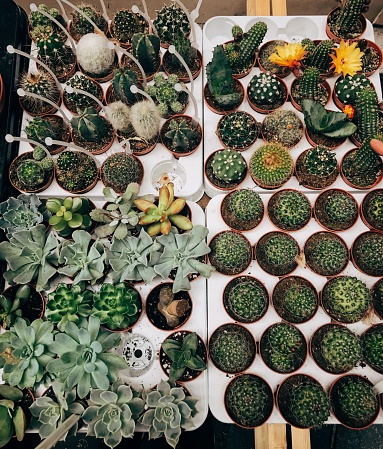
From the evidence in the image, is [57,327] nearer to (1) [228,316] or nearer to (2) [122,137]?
(1) [228,316]

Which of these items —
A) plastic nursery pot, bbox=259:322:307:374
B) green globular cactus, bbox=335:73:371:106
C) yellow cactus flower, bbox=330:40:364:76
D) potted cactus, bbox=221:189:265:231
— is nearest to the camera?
plastic nursery pot, bbox=259:322:307:374

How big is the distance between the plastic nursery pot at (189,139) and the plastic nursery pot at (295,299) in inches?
35.3

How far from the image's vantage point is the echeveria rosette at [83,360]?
1.72 m

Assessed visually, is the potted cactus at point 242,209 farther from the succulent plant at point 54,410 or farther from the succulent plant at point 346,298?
the succulent plant at point 54,410

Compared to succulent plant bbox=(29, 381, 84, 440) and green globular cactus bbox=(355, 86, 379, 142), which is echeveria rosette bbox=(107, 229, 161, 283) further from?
green globular cactus bbox=(355, 86, 379, 142)

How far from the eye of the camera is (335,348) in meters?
1.93

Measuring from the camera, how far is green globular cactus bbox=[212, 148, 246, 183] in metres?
2.12

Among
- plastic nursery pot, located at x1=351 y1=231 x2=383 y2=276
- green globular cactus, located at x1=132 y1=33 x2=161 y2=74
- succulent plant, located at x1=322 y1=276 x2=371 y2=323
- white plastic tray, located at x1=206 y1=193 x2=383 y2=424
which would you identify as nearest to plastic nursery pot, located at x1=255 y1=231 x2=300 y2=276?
white plastic tray, located at x1=206 y1=193 x2=383 y2=424

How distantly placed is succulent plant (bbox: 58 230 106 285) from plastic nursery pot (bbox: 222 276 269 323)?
2.21ft

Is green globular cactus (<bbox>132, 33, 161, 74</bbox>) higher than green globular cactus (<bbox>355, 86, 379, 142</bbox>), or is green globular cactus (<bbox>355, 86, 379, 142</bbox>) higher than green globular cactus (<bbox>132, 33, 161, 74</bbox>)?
green globular cactus (<bbox>132, 33, 161, 74</bbox>)

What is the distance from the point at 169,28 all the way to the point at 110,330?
5.81ft

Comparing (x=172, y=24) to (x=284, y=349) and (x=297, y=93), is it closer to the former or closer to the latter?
(x=297, y=93)

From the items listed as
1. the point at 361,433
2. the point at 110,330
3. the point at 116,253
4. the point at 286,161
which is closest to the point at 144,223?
the point at 116,253

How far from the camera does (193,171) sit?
229cm
